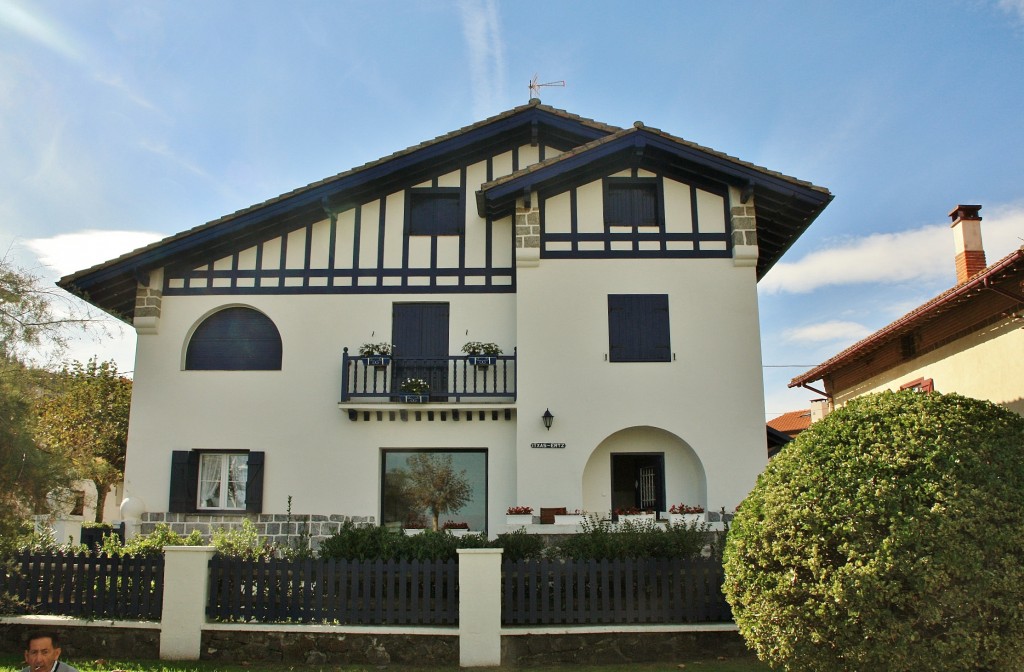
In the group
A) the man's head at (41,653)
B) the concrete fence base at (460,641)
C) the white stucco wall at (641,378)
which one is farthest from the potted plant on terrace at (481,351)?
the man's head at (41,653)

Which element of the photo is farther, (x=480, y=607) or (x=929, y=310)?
(x=929, y=310)

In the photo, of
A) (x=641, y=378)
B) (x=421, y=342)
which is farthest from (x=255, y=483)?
(x=641, y=378)

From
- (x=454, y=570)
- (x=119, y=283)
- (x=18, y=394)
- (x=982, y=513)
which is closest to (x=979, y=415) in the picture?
(x=982, y=513)

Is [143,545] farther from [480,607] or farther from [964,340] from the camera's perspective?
[964,340]

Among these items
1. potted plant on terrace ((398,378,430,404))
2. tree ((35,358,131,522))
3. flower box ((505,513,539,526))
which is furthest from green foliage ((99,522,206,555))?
tree ((35,358,131,522))

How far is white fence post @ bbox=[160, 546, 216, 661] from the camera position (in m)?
10.5

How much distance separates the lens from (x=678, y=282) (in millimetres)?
15797

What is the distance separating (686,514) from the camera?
14820 millimetres

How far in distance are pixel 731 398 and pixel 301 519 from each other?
8.07m

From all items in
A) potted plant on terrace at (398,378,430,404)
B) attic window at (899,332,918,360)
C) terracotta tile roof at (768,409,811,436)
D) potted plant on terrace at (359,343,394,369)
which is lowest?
potted plant on terrace at (398,378,430,404)

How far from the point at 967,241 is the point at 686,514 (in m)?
9.10

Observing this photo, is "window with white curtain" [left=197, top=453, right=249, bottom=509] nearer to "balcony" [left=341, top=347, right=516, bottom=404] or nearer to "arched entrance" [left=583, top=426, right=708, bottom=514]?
"balcony" [left=341, top=347, right=516, bottom=404]

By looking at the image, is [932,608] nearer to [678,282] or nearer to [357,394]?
[678,282]

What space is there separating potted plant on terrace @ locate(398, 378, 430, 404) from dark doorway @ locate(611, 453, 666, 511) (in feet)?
11.9
